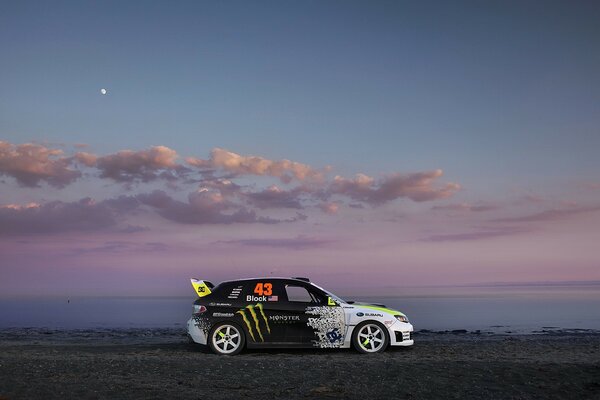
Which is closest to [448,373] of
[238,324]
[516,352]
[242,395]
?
[242,395]

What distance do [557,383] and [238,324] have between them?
7606 millimetres

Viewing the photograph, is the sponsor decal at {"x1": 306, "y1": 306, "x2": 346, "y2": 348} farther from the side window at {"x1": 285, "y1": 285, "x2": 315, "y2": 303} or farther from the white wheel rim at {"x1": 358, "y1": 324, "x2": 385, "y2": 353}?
the white wheel rim at {"x1": 358, "y1": 324, "x2": 385, "y2": 353}

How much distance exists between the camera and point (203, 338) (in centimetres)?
1559

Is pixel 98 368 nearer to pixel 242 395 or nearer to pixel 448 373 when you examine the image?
pixel 242 395

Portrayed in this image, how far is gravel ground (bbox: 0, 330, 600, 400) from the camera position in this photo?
31.9 feet

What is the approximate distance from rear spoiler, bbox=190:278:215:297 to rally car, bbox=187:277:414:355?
0.41 m

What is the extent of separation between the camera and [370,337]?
1538 cm

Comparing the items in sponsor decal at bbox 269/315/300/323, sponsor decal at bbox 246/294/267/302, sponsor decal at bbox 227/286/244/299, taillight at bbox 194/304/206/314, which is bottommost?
sponsor decal at bbox 269/315/300/323

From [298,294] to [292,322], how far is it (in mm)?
713

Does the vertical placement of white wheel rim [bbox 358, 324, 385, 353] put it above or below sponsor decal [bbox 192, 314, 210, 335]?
below

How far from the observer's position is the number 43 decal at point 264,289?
15688 mm

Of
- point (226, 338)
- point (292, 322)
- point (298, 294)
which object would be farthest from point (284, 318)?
point (226, 338)

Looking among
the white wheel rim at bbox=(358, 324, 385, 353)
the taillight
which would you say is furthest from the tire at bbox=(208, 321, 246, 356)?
the white wheel rim at bbox=(358, 324, 385, 353)

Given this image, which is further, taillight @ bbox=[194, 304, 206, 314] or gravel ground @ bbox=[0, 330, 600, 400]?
taillight @ bbox=[194, 304, 206, 314]
